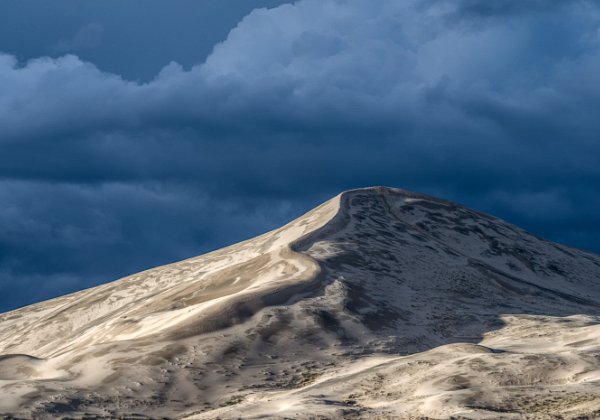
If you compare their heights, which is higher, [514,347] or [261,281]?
[261,281]

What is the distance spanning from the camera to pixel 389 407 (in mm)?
41969

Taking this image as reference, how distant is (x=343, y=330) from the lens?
64812 millimetres

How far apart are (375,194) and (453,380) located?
6936 cm

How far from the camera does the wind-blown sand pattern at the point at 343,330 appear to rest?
4531 cm

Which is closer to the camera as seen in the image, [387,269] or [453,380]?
[453,380]

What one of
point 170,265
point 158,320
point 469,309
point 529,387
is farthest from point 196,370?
point 170,265

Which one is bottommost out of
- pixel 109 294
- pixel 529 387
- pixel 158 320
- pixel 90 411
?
pixel 529 387

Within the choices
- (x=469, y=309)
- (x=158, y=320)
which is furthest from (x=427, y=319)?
(x=158, y=320)

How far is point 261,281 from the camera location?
77.7 m

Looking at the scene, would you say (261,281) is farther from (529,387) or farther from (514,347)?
(529,387)

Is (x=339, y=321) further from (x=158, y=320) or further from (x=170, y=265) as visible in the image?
(x=170, y=265)

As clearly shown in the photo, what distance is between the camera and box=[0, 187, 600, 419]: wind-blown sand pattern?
4531 cm

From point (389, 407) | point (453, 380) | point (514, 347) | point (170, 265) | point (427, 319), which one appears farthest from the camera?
point (170, 265)

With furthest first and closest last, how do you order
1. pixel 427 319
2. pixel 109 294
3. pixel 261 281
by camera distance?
pixel 109 294 < pixel 261 281 < pixel 427 319
